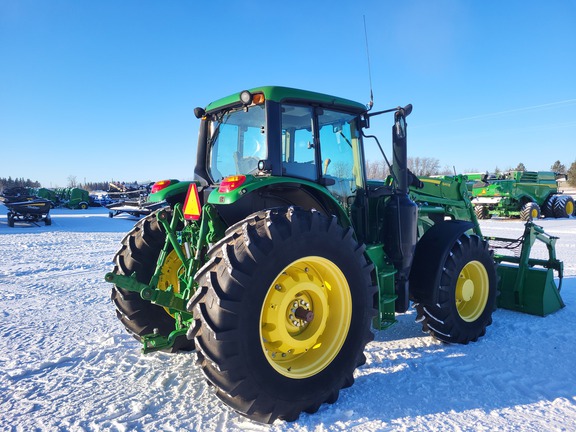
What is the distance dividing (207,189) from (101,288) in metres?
3.71

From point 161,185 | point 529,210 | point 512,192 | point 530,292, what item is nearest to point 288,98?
point 161,185

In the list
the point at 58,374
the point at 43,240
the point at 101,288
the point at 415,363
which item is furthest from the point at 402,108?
the point at 43,240

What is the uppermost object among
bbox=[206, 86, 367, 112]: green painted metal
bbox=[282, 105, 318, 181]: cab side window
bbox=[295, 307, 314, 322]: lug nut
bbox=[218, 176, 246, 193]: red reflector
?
bbox=[206, 86, 367, 112]: green painted metal

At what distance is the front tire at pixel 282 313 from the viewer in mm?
2486

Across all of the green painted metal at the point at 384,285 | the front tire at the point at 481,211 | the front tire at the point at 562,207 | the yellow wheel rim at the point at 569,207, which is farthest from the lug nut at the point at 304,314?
the yellow wheel rim at the point at 569,207

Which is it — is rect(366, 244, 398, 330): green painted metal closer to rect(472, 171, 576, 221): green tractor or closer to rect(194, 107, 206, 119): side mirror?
rect(194, 107, 206, 119): side mirror

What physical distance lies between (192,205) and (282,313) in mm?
1115

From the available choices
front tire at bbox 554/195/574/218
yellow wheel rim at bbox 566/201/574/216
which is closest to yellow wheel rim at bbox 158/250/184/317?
front tire at bbox 554/195/574/218

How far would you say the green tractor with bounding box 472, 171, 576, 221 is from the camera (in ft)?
61.7

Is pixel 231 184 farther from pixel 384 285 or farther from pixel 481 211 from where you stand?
pixel 481 211

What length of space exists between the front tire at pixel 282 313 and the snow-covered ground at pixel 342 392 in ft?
0.76

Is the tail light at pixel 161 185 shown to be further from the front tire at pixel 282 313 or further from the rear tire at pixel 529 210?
the rear tire at pixel 529 210

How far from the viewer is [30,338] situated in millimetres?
4160

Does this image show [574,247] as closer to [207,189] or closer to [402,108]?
[402,108]
